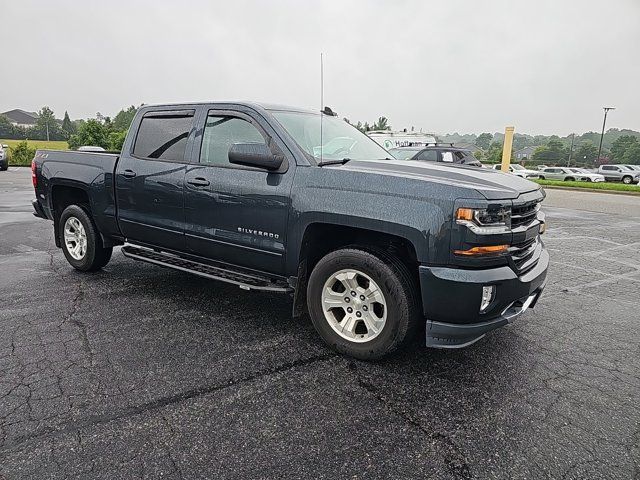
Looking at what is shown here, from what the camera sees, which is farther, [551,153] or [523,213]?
[551,153]

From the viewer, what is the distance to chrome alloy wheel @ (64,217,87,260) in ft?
18.1

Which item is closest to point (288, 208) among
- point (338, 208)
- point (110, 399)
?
point (338, 208)

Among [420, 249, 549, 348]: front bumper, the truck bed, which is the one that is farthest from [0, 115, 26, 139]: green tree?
[420, 249, 549, 348]: front bumper

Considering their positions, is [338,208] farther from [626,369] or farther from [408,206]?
[626,369]

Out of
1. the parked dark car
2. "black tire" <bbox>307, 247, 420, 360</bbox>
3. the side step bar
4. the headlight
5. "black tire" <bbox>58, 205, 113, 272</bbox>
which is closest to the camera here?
the headlight

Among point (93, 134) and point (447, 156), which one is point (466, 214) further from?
point (93, 134)

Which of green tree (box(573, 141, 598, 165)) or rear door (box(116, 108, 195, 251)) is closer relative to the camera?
rear door (box(116, 108, 195, 251))

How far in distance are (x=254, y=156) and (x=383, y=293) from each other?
1.41 metres

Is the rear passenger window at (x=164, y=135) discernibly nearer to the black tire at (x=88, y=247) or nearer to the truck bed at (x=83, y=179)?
the truck bed at (x=83, y=179)

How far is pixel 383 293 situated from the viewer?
10.5 feet

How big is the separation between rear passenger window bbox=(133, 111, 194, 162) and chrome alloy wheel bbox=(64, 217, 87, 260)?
4.76ft

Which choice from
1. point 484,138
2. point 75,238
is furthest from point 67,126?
point 75,238

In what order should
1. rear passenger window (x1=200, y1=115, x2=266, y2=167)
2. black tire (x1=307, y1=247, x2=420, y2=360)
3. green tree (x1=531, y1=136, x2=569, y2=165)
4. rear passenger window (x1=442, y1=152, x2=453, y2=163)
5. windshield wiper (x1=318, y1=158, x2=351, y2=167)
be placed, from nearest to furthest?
black tire (x1=307, y1=247, x2=420, y2=360) < windshield wiper (x1=318, y1=158, x2=351, y2=167) < rear passenger window (x1=200, y1=115, x2=266, y2=167) < rear passenger window (x1=442, y1=152, x2=453, y2=163) < green tree (x1=531, y1=136, x2=569, y2=165)

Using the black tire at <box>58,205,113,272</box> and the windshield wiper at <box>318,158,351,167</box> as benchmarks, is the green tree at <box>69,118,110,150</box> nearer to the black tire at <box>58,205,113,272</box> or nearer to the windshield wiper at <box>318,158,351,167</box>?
the black tire at <box>58,205,113,272</box>
